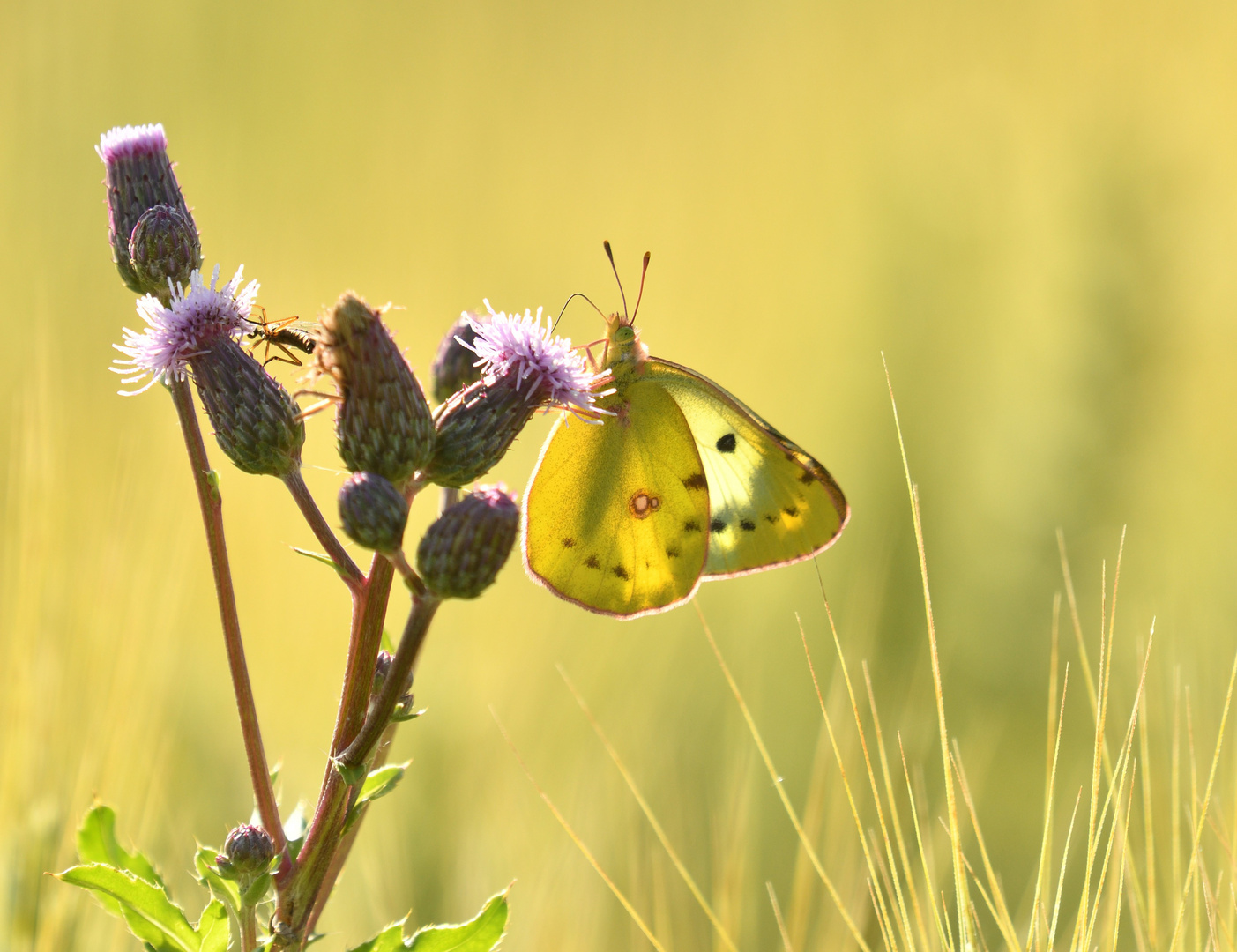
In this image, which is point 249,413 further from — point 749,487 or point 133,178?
point 749,487

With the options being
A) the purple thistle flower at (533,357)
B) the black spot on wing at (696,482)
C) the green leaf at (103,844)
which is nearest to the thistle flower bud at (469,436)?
the purple thistle flower at (533,357)

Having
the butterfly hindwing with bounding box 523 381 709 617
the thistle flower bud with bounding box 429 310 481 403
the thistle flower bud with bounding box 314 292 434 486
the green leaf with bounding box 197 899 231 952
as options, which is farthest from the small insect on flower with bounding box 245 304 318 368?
the green leaf with bounding box 197 899 231 952

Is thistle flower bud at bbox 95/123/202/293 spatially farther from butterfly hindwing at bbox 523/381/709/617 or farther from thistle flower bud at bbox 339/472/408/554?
butterfly hindwing at bbox 523/381/709/617

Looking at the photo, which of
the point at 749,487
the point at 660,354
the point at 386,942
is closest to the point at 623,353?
the point at 749,487

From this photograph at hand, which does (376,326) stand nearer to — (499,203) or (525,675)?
(525,675)

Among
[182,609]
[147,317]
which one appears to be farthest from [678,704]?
[147,317]
